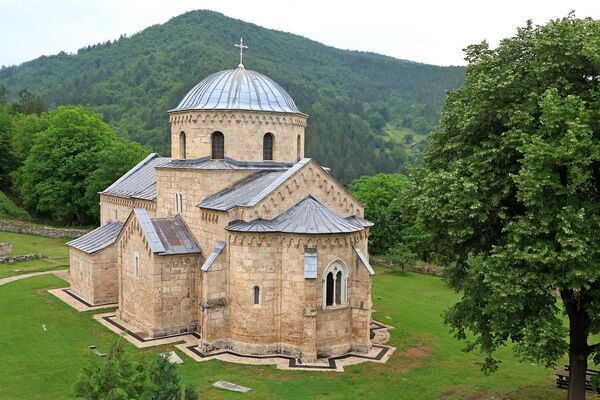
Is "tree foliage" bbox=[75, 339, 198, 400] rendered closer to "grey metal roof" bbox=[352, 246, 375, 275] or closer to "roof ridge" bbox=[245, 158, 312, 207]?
"roof ridge" bbox=[245, 158, 312, 207]

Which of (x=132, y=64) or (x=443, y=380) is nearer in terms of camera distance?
(x=443, y=380)

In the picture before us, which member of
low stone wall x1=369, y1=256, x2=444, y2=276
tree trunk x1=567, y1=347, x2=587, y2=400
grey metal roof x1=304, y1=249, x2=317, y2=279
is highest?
grey metal roof x1=304, y1=249, x2=317, y2=279

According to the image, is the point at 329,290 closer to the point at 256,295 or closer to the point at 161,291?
the point at 256,295

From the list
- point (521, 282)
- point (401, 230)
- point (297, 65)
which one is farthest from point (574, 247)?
point (297, 65)

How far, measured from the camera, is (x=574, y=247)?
13578mm

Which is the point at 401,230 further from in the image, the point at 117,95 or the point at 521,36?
the point at 117,95

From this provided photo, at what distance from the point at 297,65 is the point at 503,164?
151387 millimetres

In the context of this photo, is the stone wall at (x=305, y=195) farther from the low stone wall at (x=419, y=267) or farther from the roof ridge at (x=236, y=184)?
the low stone wall at (x=419, y=267)

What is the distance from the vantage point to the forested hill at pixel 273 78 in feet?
357

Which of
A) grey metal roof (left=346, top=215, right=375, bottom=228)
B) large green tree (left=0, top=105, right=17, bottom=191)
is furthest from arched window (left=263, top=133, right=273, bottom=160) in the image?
large green tree (left=0, top=105, right=17, bottom=191)

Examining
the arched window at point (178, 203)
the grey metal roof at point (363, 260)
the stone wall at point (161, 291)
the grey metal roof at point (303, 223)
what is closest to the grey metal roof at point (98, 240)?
the stone wall at point (161, 291)

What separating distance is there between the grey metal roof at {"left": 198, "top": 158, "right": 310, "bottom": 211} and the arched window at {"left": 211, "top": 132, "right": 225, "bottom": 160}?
1787mm

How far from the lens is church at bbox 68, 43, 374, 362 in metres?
22.9

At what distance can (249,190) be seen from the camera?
25031 millimetres
